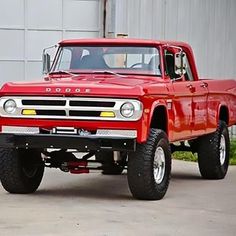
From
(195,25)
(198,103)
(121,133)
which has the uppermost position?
(195,25)

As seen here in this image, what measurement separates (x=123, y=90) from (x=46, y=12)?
28.9ft

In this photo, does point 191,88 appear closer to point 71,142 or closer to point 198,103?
point 198,103

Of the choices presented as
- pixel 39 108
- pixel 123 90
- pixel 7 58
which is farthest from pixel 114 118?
pixel 7 58

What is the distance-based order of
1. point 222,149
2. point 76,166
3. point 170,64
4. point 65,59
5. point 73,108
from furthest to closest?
point 222,149
point 65,59
point 170,64
point 76,166
point 73,108

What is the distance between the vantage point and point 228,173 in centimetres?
1327

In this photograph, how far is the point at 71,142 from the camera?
9484 mm

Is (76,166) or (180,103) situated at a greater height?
(180,103)

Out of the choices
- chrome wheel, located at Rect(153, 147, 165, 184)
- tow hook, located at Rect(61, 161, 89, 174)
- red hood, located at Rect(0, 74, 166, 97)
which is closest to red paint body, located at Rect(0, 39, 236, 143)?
red hood, located at Rect(0, 74, 166, 97)

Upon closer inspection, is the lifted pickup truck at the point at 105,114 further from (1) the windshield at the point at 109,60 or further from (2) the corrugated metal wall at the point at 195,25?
(2) the corrugated metal wall at the point at 195,25

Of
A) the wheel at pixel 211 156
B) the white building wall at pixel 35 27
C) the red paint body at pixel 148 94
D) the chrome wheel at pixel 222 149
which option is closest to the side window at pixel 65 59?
the red paint body at pixel 148 94

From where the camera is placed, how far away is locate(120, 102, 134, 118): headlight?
9477 millimetres

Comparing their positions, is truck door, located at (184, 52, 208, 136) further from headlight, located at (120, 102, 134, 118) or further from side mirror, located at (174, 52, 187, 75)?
headlight, located at (120, 102, 134, 118)

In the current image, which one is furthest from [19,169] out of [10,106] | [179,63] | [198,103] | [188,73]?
[188,73]

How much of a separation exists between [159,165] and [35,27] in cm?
851
